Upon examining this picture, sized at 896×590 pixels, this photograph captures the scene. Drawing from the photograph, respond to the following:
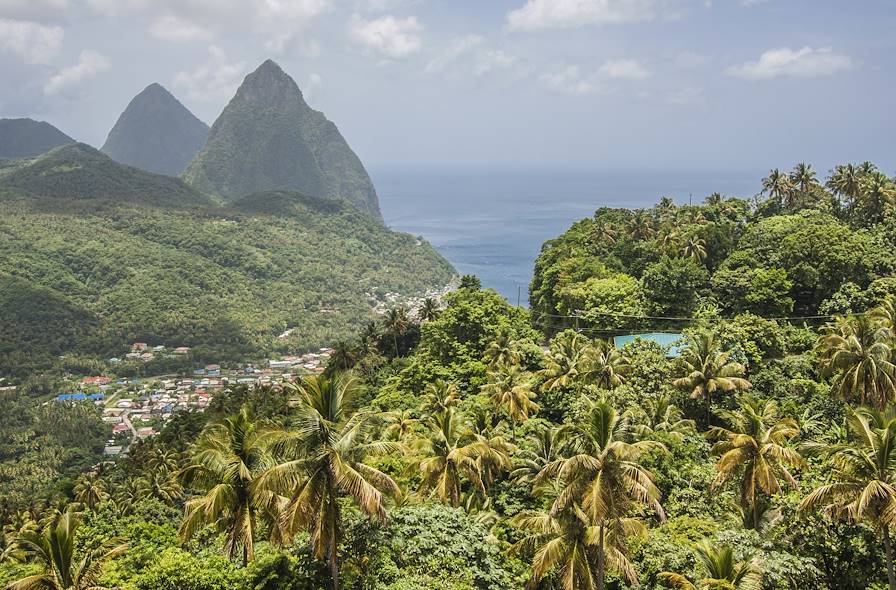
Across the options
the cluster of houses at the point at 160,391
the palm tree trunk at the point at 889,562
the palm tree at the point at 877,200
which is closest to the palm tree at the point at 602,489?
the palm tree trunk at the point at 889,562

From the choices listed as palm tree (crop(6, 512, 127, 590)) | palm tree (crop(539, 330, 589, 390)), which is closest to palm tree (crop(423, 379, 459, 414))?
palm tree (crop(539, 330, 589, 390))

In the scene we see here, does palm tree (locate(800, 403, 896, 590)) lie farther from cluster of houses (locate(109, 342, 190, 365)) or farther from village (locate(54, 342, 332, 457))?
cluster of houses (locate(109, 342, 190, 365))

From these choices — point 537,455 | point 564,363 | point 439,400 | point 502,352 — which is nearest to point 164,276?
point 502,352

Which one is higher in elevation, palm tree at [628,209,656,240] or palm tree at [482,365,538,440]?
palm tree at [628,209,656,240]

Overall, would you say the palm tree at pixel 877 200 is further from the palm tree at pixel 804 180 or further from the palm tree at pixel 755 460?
the palm tree at pixel 755 460

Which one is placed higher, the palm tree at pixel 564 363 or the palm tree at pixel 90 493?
the palm tree at pixel 564 363

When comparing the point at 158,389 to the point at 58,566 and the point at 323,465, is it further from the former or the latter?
the point at 323,465

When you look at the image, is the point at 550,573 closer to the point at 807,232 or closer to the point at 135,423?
the point at 807,232
